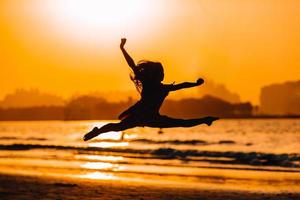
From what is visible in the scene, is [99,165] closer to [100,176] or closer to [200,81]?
[100,176]

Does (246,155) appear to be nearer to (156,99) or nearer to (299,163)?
(299,163)

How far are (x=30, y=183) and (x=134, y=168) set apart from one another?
1385 centimetres

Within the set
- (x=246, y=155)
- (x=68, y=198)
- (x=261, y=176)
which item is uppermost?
(x=246, y=155)

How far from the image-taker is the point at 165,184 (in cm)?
3359

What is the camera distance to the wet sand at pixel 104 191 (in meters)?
28.2

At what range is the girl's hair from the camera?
12398 mm

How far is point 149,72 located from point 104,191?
18525 millimetres

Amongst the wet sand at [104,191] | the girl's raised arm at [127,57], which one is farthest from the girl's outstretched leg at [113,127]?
the wet sand at [104,191]

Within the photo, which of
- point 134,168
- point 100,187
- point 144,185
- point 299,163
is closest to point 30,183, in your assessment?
point 100,187

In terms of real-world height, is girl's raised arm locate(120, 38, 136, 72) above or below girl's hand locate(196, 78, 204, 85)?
above

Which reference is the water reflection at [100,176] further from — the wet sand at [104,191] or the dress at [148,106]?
the dress at [148,106]

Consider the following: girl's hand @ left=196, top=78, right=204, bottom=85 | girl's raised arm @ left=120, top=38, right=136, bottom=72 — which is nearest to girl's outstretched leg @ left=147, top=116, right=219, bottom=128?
girl's hand @ left=196, top=78, right=204, bottom=85

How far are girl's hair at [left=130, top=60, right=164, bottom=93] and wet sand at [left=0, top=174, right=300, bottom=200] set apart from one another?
51.7ft

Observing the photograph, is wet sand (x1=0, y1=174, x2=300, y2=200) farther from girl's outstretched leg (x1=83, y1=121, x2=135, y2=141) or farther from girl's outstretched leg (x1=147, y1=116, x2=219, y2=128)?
girl's outstretched leg (x1=147, y1=116, x2=219, y2=128)
